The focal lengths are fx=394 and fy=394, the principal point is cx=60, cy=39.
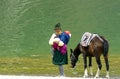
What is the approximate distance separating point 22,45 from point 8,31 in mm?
11489

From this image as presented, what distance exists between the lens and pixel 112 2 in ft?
207

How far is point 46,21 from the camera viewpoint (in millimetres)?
52094

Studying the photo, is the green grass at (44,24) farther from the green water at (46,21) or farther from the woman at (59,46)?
the woman at (59,46)

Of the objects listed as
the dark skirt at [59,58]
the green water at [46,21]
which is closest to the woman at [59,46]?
the dark skirt at [59,58]

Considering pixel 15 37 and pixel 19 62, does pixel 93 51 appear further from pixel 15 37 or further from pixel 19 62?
pixel 15 37

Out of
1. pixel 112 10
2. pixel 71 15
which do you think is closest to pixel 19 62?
pixel 71 15

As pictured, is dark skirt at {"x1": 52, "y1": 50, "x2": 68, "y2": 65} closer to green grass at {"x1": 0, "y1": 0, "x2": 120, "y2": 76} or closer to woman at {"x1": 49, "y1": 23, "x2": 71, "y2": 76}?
woman at {"x1": 49, "y1": 23, "x2": 71, "y2": 76}

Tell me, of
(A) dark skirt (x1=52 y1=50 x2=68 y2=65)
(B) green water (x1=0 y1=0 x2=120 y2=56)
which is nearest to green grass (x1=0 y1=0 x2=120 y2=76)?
(B) green water (x1=0 y1=0 x2=120 y2=56)

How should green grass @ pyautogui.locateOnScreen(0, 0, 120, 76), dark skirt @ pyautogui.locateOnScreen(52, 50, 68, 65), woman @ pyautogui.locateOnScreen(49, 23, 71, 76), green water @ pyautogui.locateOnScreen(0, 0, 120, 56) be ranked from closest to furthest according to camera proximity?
woman @ pyautogui.locateOnScreen(49, 23, 71, 76)
dark skirt @ pyautogui.locateOnScreen(52, 50, 68, 65)
green grass @ pyautogui.locateOnScreen(0, 0, 120, 76)
green water @ pyautogui.locateOnScreen(0, 0, 120, 56)

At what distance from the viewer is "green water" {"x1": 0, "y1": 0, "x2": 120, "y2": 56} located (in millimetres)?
35222

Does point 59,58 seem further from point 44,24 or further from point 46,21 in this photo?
point 46,21

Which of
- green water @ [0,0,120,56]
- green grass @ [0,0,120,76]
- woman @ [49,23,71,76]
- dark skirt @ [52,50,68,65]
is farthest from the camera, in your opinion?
green water @ [0,0,120,56]

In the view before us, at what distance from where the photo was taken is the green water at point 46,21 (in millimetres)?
35222

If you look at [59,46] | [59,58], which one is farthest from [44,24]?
[59,46]
